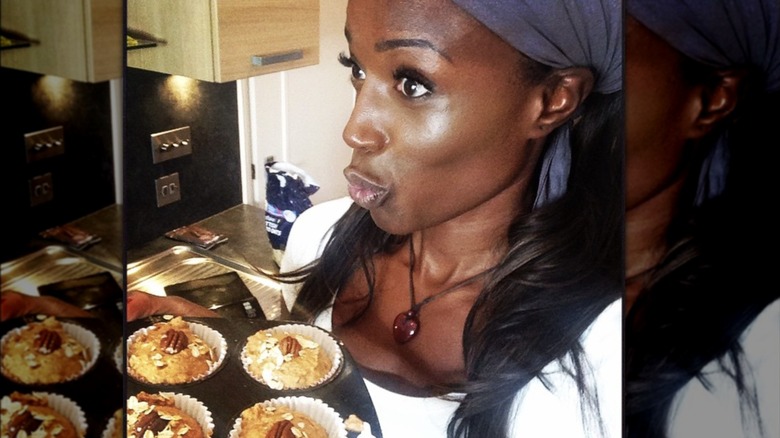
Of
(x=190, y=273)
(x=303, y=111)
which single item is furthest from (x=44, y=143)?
(x=303, y=111)

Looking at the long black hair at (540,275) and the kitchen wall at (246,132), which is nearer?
the kitchen wall at (246,132)

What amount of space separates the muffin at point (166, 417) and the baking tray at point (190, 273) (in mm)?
186

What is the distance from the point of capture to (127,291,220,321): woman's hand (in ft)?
4.67

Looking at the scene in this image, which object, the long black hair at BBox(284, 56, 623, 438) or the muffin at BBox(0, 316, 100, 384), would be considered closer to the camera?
the muffin at BBox(0, 316, 100, 384)

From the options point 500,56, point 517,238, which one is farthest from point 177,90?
point 517,238

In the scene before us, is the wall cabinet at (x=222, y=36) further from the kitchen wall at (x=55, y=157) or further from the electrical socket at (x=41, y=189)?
the electrical socket at (x=41, y=189)

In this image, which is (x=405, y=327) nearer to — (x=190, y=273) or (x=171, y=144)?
(x=190, y=273)

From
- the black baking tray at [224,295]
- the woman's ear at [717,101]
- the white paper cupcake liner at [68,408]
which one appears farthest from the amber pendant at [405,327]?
the woman's ear at [717,101]

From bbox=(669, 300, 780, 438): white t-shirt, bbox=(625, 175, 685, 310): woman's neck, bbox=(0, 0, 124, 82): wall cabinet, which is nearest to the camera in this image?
bbox=(0, 0, 124, 82): wall cabinet

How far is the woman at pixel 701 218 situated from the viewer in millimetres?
1788

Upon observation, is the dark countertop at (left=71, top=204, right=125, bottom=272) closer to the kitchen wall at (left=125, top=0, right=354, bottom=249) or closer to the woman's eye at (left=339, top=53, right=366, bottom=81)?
the kitchen wall at (left=125, top=0, right=354, bottom=249)

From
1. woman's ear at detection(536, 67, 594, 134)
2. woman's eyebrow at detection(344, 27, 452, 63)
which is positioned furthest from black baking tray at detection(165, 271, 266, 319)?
woman's ear at detection(536, 67, 594, 134)

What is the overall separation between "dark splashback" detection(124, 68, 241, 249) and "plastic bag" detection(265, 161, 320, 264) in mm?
59

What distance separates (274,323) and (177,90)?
0.44m
